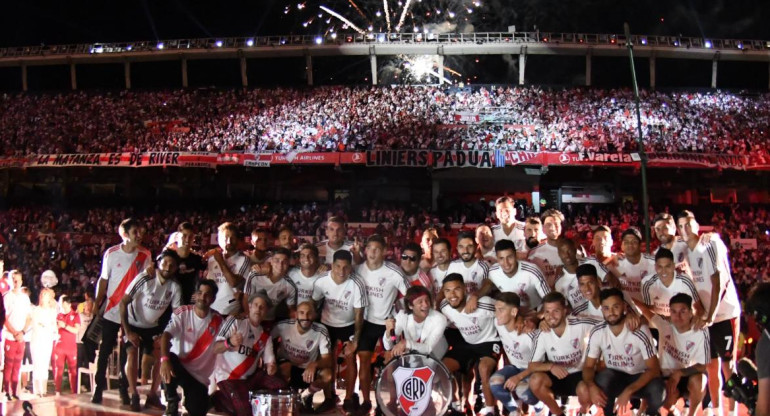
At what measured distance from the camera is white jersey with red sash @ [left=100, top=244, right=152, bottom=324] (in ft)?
24.7

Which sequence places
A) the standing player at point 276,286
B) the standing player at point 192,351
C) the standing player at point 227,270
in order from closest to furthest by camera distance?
1. the standing player at point 192,351
2. the standing player at point 276,286
3. the standing player at point 227,270

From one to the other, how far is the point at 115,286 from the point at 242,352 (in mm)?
2003

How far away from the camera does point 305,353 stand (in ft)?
22.9

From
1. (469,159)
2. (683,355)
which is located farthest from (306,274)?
(469,159)

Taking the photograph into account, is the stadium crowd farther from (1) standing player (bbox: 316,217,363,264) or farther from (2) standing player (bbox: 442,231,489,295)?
(2) standing player (bbox: 442,231,489,295)

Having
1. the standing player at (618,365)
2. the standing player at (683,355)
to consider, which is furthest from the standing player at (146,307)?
the standing player at (683,355)

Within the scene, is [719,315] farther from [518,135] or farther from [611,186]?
[611,186]

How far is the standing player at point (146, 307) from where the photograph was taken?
7152 millimetres

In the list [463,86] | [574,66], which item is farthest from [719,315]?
[574,66]

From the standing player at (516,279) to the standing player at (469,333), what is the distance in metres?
0.20

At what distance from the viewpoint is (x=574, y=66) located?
41.5 meters

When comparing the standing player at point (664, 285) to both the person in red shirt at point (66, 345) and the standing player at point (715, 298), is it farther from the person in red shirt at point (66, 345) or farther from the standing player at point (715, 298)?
the person in red shirt at point (66, 345)

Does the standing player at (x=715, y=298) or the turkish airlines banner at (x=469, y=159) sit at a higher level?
the turkish airlines banner at (x=469, y=159)

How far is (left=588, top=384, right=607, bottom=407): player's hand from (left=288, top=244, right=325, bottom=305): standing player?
303 cm
